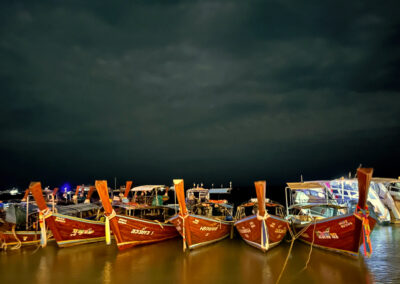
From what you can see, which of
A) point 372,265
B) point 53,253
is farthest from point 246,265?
point 53,253

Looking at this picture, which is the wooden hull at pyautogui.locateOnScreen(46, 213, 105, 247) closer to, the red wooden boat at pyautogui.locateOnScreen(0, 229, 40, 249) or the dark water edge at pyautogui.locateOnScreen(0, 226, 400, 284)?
the dark water edge at pyautogui.locateOnScreen(0, 226, 400, 284)

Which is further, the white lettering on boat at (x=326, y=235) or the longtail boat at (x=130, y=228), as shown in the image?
the longtail boat at (x=130, y=228)

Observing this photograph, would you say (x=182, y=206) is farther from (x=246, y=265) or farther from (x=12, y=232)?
(x=12, y=232)

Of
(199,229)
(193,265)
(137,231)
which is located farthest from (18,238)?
(193,265)

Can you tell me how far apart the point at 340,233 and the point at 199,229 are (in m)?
7.26

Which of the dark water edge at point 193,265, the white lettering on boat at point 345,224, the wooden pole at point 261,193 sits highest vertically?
the wooden pole at point 261,193

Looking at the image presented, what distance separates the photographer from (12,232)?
16.0 meters

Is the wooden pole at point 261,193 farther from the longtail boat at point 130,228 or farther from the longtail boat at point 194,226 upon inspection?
the longtail boat at point 130,228

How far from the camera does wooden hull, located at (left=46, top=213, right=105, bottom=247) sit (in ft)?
50.6

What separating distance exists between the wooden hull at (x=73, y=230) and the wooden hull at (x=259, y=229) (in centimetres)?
929

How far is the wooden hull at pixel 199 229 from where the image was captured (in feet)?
48.2

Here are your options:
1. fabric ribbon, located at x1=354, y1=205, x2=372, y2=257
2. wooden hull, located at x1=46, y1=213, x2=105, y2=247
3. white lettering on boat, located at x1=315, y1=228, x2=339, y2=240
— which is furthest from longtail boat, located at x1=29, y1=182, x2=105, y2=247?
fabric ribbon, located at x1=354, y1=205, x2=372, y2=257

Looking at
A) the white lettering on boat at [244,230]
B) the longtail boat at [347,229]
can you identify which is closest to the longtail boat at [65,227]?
the white lettering on boat at [244,230]

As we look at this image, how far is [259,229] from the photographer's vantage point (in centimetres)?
1383
